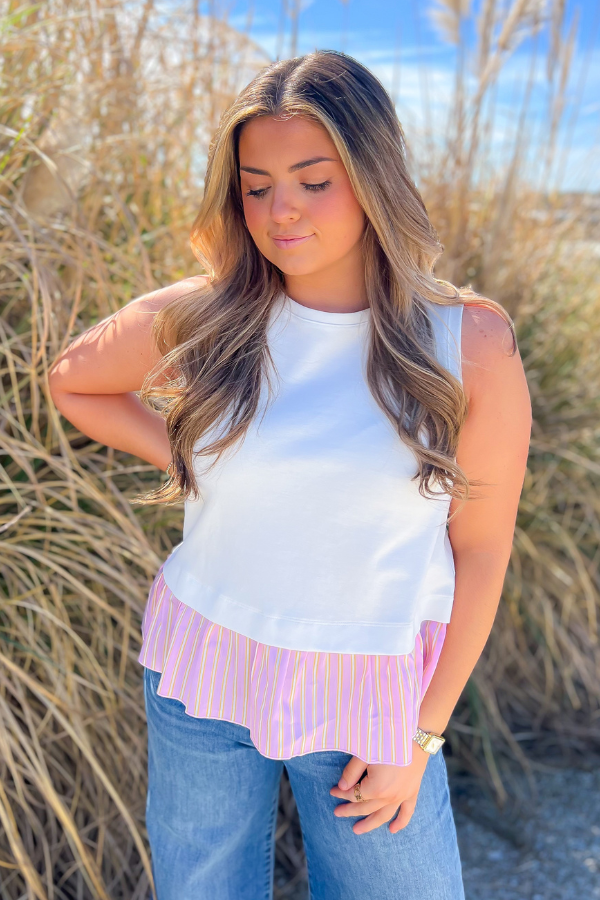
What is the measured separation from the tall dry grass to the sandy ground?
9 cm

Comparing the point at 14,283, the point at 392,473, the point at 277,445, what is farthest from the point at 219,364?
the point at 14,283

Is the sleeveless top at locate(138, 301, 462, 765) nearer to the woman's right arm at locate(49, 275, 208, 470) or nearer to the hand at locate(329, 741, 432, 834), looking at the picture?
the hand at locate(329, 741, 432, 834)

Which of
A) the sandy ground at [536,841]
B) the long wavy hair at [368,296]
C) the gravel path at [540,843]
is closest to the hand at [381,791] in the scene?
the long wavy hair at [368,296]

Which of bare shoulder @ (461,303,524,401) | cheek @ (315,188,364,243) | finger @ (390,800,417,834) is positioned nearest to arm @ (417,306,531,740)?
bare shoulder @ (461,303,524,401)

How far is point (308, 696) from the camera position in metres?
1.11

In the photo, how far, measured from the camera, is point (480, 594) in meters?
1.18

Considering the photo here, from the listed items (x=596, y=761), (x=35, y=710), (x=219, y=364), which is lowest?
(x=596, y=761)

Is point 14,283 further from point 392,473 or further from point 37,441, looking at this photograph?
point 392,473

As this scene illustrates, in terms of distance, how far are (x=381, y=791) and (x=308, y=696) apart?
0.53 feet

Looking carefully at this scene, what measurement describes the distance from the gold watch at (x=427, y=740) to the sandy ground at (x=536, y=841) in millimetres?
1186

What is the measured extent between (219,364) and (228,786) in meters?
0.67

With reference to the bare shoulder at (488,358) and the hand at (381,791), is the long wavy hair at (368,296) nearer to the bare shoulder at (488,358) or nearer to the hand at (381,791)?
the bare shoulder at (488,358)

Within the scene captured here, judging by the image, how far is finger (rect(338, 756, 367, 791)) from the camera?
1098mm

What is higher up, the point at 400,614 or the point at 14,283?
the point at 14,283
